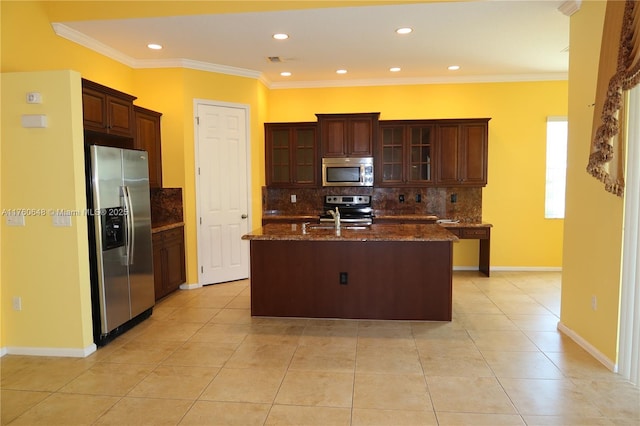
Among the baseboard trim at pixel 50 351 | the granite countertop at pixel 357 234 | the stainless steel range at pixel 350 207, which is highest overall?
the stainless steel range at pixel 350 207

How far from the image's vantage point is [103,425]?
8.02 feet

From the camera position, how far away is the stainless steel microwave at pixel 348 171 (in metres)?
6.18

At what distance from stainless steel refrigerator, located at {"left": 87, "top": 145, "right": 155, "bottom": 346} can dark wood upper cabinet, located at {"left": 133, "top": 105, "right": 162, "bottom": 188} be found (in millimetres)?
822

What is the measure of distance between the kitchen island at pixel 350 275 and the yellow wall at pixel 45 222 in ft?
5.03

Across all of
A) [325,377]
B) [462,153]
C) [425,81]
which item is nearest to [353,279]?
[325,377]

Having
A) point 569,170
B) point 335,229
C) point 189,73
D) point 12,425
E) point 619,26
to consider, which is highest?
point 189,73

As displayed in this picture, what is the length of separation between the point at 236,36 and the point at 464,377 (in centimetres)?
402

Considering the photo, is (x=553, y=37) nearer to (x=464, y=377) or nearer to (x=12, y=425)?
(x=464, y=377)

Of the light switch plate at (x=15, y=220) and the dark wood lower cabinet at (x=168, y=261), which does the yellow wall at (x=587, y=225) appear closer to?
the dark wood lower cabinet at (x=168, y=261)

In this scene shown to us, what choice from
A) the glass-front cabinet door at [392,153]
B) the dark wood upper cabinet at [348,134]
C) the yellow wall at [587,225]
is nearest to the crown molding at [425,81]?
the dark wood upper cabinet at [348,134]

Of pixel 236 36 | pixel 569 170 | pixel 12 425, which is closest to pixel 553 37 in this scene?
pixel 569 170

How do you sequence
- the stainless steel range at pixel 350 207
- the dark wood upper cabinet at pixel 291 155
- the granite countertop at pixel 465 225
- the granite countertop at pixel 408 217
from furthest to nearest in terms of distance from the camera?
the dark wood upper cabinet at pixel 291 155
the stainless steel range at pixel 350 207
the granite countertop at pixel 408 217
the granite countertop at pixel 465 225

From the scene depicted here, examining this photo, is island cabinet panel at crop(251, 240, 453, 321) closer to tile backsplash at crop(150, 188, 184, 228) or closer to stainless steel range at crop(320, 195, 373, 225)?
tile backsplash at crop(150, 188, 184, 228)

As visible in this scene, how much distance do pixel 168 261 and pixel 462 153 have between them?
4486 millimetres
